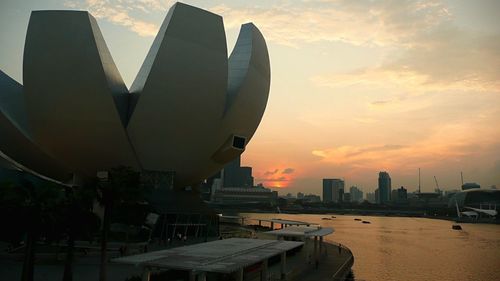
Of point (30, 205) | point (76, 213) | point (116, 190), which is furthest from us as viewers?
point (116, 190)

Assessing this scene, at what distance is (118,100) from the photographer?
3897cm

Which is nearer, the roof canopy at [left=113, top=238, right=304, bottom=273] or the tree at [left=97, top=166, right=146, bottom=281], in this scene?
the roof canopy at [left=113, top=238, right=304, bottom=273]

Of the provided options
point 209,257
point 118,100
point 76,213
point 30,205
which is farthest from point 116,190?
point 118,100

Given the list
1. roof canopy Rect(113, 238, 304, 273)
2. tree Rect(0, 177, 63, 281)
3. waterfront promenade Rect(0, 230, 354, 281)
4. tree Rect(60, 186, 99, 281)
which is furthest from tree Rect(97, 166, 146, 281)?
roof canopy Rect(113, 238, 304, 273)

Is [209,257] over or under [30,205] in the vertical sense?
under

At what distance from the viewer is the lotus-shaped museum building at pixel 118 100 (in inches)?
1412

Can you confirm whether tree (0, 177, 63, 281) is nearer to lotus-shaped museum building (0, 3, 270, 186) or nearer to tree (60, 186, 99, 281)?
tree (60, 186, 99, 281)

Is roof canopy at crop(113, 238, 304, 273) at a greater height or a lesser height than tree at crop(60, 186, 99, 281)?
lesser

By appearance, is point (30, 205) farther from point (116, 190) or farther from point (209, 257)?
point (209, 257)

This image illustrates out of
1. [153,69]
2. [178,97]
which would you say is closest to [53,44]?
[153,69]

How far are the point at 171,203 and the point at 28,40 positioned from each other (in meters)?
19.5

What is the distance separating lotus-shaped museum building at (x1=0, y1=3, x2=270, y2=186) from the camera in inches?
1412

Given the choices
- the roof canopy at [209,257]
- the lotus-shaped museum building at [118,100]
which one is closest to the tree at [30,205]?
the roof canopy at [209,257]

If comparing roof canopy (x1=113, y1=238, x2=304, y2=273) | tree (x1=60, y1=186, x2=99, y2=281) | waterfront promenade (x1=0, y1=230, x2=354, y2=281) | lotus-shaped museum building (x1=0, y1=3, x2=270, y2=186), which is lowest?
waterfront promenade (x1=0, y1=230, x2=354, y2=281)
